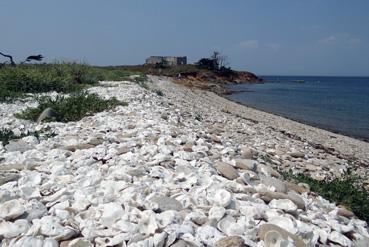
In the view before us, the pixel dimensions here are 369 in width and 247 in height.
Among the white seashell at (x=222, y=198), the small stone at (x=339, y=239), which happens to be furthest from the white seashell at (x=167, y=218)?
the small stone at (x=339, y=239)

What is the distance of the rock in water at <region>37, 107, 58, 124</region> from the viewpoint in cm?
791

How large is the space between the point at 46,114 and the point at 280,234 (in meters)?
6.32

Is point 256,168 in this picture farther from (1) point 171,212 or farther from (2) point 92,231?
(2) point 92,231

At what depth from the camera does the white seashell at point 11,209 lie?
300 centimetres

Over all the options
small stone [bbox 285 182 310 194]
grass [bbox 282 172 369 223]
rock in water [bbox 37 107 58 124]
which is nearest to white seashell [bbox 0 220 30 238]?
small stone [bbox 285 182 310 194]

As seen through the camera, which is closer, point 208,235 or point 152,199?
point 208,235

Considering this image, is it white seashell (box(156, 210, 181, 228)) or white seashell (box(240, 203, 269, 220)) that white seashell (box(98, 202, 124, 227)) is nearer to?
white seashell (box(156, 210, 181, 228))

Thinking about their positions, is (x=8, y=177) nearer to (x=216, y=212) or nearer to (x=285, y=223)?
(x=216, y=212)

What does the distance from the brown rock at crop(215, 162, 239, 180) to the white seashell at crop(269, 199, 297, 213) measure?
669 mm

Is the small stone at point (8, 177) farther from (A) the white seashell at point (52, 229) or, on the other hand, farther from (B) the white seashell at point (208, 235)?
(B) the white seashell at point (208, 235)

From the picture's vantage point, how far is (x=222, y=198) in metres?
3.50

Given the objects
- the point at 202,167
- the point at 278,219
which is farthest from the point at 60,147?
the point at 278,219

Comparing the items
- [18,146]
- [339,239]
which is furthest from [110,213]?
[18,146]

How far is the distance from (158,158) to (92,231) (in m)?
1.88
